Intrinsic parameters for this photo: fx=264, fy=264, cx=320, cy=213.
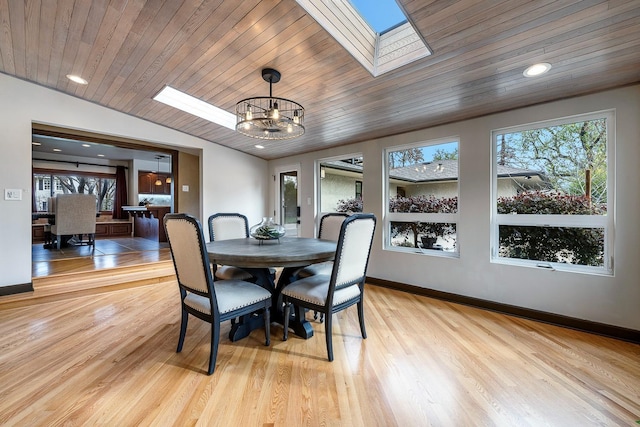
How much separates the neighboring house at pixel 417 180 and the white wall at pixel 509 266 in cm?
18

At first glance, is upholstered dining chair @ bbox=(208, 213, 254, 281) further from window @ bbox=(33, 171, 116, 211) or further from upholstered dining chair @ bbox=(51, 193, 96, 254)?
window @ bbox=(33, 171, 116, 211)

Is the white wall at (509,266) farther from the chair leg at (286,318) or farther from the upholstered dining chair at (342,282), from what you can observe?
the chair leg at (286,318)

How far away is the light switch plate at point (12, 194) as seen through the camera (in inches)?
112

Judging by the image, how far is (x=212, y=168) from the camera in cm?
456

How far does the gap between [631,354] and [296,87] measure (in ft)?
11.5

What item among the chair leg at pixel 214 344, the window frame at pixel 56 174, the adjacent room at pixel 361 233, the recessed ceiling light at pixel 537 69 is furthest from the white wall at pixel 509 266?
the window frame at pixel 56 174

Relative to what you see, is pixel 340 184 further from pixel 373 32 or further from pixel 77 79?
pixel 77 79

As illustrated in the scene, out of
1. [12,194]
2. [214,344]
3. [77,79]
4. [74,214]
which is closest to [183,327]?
[214,344]

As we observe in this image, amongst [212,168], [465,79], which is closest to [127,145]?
[212,168]

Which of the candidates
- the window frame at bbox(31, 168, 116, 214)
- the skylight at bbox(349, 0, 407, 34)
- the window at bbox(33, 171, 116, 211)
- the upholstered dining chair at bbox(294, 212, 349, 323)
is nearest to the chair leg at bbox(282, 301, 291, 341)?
the upholstered dining chair at bbox(294, 212, 349, 323)

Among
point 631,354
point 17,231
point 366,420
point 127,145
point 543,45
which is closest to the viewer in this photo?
point 366,420

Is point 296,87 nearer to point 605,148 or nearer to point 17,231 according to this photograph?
point 605,148

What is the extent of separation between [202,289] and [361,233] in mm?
1213

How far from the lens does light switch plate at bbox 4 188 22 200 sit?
9.35 feet
